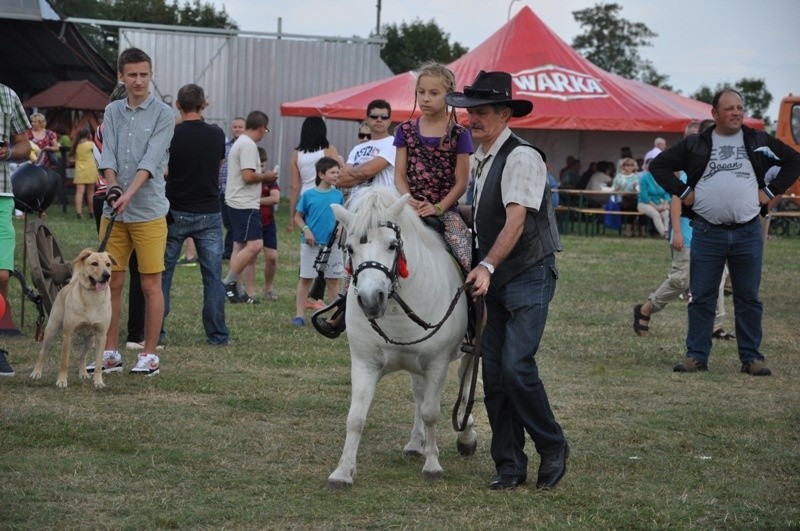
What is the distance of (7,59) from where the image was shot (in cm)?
3172

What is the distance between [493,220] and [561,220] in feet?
71.5

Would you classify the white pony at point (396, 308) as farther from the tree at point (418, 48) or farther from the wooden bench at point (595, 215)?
the tree at point (418, 48)

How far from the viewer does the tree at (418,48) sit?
68812 millimetres

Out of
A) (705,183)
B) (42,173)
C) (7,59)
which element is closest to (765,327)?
(705,183)

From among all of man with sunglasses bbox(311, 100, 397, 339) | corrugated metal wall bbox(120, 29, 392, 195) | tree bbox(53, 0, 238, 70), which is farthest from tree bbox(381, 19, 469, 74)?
man with sunglasses bbox(311, 100, 397, 339)

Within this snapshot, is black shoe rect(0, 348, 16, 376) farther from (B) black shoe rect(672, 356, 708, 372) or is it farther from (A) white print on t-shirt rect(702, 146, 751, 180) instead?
(A) white print on t-shirt rect(702, 146, 751, 180)

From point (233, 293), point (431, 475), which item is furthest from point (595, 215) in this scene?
point (431, 475)

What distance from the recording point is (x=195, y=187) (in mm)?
9695

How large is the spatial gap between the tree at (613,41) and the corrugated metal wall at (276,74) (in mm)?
55106

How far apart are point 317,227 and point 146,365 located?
3484mm

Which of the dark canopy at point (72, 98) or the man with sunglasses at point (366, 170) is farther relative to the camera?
the dark canopy at point (72, 98)

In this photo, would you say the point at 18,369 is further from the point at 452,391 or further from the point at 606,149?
the point at 606,149

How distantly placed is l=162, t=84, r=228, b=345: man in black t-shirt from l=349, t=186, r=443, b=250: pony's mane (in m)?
4.19

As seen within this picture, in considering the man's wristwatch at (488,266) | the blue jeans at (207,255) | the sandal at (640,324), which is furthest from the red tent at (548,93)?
the man's wristwatch at (488,266)
